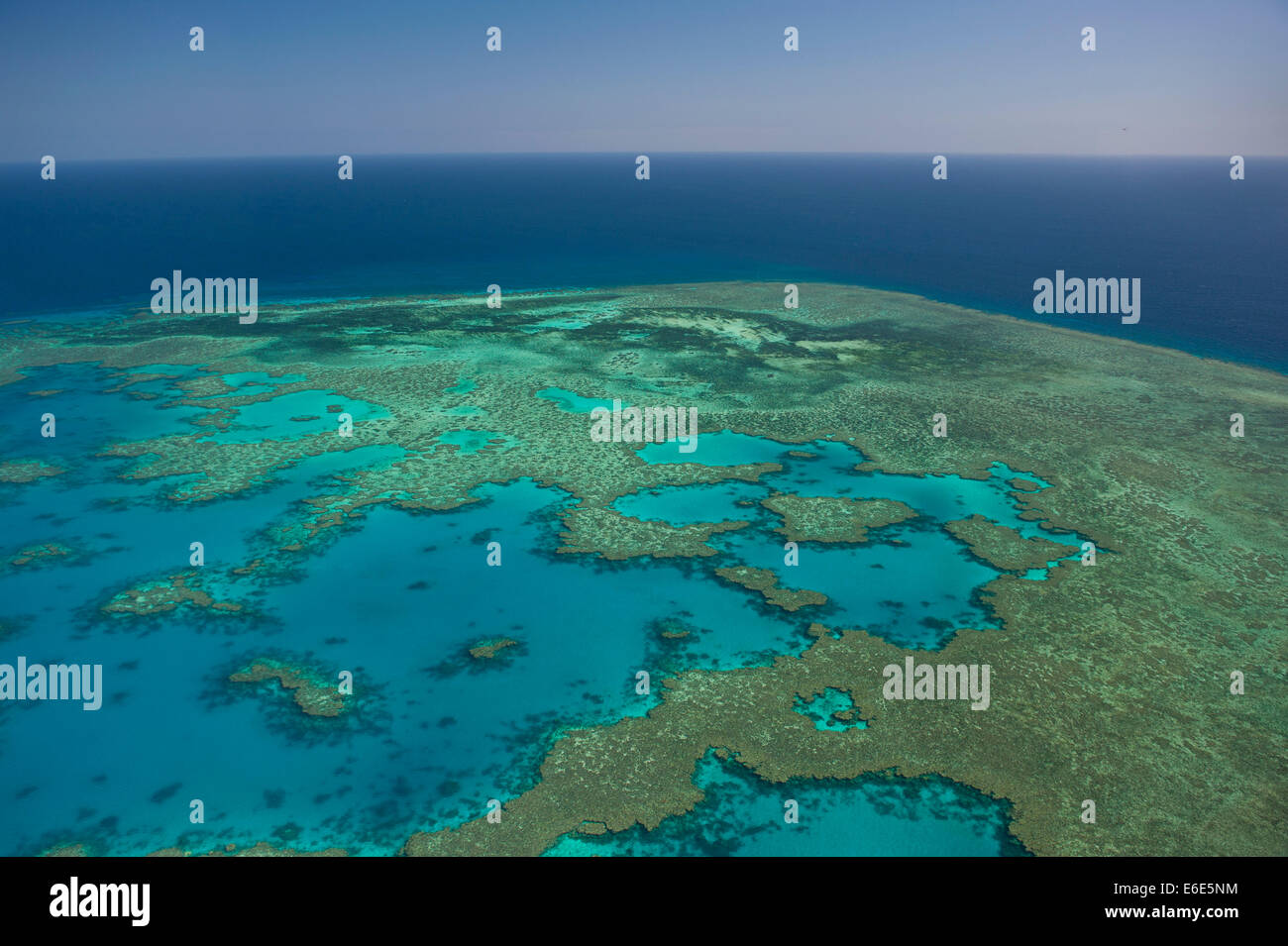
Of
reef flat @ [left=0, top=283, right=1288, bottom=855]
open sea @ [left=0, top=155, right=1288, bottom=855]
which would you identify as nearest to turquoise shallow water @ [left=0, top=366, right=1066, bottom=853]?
open sea @ [left=0, top=155, right=1288, bottom=855]

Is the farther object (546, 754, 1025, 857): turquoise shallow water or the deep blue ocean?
the deep blue ocean

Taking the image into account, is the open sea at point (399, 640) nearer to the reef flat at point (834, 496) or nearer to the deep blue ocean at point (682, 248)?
the reef flat at point (834, 496)

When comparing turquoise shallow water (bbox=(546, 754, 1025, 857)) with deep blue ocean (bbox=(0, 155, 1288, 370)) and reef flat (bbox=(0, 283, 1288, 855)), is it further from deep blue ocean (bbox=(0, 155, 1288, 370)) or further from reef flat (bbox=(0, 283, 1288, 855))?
deep blue ocean (bbox=(0, 155, 1288, 370))

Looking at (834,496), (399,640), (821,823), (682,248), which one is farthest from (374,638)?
(682,248)

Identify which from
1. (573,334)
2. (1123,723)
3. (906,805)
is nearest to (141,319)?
(573,334)

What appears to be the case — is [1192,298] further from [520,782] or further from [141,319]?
[141,319]

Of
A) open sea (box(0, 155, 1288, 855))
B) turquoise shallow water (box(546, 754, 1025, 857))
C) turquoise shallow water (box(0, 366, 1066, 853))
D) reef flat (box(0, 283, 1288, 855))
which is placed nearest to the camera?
turquoise shallow water (box(546, 754, 1025, 857))

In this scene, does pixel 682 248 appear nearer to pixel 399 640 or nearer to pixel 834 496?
pixel 834 496
